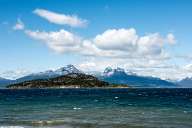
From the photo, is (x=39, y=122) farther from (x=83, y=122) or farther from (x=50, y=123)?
(x=83, y=122)

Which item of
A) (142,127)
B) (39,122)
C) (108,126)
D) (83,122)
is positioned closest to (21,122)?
(39,122)

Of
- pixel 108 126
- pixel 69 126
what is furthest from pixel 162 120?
pixel 69 126

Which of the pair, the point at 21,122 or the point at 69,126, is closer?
the point at 69,126

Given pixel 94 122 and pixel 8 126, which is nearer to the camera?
pixel 8 126

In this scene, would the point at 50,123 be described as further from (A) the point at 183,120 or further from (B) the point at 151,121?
(A) the point at 183,120

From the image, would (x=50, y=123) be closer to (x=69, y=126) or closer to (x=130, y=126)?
(x=69, y=126)

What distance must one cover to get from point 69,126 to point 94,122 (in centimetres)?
725

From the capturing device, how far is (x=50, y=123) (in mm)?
68125

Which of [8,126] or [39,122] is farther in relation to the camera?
[39,122]

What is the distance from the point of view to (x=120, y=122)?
227 feet

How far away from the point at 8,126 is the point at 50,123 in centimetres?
769

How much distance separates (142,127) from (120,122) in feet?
24.8

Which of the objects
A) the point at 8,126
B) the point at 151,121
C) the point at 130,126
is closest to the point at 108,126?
the point at 130,126

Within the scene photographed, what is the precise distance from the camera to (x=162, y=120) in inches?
2827
